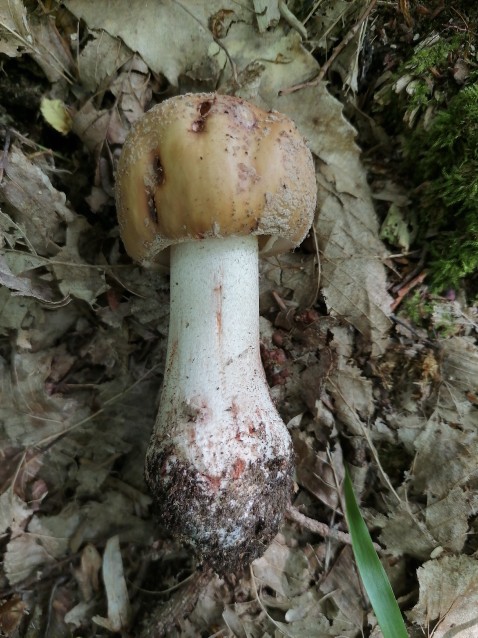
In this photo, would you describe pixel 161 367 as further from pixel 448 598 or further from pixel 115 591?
pixel 448 598

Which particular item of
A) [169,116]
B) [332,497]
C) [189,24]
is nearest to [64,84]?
[189,24]

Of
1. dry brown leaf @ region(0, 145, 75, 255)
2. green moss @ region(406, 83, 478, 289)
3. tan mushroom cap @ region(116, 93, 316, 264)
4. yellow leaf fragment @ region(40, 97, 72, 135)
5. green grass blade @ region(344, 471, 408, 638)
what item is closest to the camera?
tan mushroom cap @ region(116, 93, 316, 264)

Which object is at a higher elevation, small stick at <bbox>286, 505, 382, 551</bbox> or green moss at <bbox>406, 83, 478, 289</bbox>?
green moss at <bbox>406, 83, 478, 289</bbox>

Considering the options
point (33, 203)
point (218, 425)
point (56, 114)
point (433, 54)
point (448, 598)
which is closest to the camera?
point (218, 425)

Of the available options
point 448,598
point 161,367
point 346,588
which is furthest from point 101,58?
point 448,598

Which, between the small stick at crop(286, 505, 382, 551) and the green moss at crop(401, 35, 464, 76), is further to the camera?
the small stick at crop(286, 505, 382, 551)

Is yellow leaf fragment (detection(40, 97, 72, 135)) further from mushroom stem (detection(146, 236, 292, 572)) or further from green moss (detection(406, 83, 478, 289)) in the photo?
green moss (detection(406, 83, 478, 289))

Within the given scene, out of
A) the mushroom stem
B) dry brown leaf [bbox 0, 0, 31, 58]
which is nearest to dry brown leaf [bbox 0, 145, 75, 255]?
dry brown leaf [bbox 0, 0, 31, 58]
